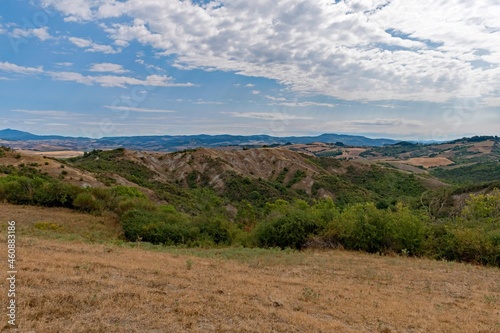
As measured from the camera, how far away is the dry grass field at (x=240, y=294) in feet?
24.0

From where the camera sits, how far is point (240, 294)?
983cm

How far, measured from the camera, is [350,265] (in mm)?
16359

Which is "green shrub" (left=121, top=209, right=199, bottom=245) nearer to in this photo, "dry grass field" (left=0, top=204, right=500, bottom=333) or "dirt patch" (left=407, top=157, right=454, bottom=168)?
"dry grass field" (left=0, top=204, right=500, bottom=333)

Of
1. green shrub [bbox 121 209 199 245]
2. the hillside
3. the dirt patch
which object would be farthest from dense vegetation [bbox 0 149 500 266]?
the dirt patch

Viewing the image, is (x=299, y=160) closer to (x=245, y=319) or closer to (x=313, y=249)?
(x=313, y=249)

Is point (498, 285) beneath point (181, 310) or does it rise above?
beneath

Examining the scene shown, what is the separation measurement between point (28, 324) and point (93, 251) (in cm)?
866

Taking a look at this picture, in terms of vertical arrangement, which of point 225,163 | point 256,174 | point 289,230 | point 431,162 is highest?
point 225,163

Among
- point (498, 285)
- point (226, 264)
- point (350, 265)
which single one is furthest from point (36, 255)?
point (498, 285)

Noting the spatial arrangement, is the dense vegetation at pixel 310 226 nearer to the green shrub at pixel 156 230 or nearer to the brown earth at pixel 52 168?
the green shrub at pixel 156 230

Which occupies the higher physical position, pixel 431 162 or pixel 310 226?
pixel 431 162

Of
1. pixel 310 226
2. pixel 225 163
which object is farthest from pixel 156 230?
pixel 225 163

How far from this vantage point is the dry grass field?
7316 mm

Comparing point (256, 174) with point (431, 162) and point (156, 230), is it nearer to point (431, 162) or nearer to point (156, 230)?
point (156, 230)
